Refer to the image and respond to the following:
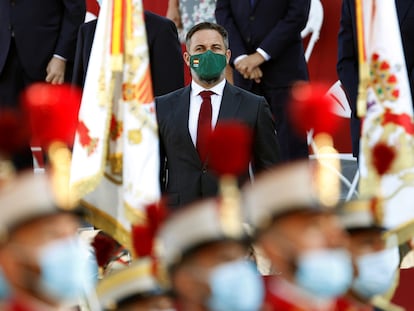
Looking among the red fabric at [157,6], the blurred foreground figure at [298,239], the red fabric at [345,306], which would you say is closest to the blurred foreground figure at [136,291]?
the blurred foreground figure at [298,239]

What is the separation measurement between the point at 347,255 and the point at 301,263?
0.15 metres

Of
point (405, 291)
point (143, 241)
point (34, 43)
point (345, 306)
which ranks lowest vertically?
point (405, 291)

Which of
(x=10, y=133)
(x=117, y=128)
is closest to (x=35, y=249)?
(x=10, y=133)

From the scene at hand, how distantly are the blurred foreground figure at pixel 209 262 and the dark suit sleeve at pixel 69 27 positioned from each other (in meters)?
2.35

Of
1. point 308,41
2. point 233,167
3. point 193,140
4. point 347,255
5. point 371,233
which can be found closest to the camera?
point 233,167

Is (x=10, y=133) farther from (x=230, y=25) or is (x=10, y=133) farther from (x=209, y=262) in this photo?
(x=230, y=25)

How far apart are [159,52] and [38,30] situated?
47cm

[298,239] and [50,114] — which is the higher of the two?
[50,114]

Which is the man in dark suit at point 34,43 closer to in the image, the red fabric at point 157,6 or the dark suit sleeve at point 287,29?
the dark suit sleeve at point 287,29

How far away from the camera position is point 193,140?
435 centimetres

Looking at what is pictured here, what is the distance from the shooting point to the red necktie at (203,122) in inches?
171

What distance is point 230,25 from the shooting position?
16.8 feet

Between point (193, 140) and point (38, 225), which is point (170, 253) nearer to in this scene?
point (38, 225)

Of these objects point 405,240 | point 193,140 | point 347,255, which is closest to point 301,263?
point 347,255
